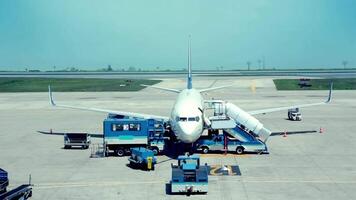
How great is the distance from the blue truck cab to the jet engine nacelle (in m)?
1.45

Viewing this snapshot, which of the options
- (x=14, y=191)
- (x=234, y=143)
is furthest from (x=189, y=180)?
(x=234, y=143)

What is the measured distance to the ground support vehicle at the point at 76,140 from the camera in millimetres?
53125

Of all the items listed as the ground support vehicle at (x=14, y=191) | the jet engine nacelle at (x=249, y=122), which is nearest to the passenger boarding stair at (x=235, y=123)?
the jet engine nacelle at (x=249, y=122)

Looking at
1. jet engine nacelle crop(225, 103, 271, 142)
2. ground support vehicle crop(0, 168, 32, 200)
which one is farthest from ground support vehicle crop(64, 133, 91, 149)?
ground support vehicle crop(0, 168, 32, 200)

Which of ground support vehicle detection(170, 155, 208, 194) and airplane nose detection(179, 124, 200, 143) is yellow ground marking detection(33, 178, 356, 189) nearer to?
ground support vehicle detection(170, 155, 208, 194)

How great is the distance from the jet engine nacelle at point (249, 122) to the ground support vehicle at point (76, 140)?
15.5m

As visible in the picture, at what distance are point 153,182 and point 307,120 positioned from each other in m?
42.5

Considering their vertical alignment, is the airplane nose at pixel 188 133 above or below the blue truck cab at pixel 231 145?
above

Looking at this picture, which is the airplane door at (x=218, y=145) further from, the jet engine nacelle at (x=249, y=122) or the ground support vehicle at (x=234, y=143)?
the jet engine nacelle at (x=249, y=122)

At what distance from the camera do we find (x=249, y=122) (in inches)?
2003

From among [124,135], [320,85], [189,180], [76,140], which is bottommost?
[189,180]

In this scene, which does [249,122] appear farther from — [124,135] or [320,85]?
[320,85]

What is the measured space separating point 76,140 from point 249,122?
60.6 ft

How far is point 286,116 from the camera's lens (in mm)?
79688
